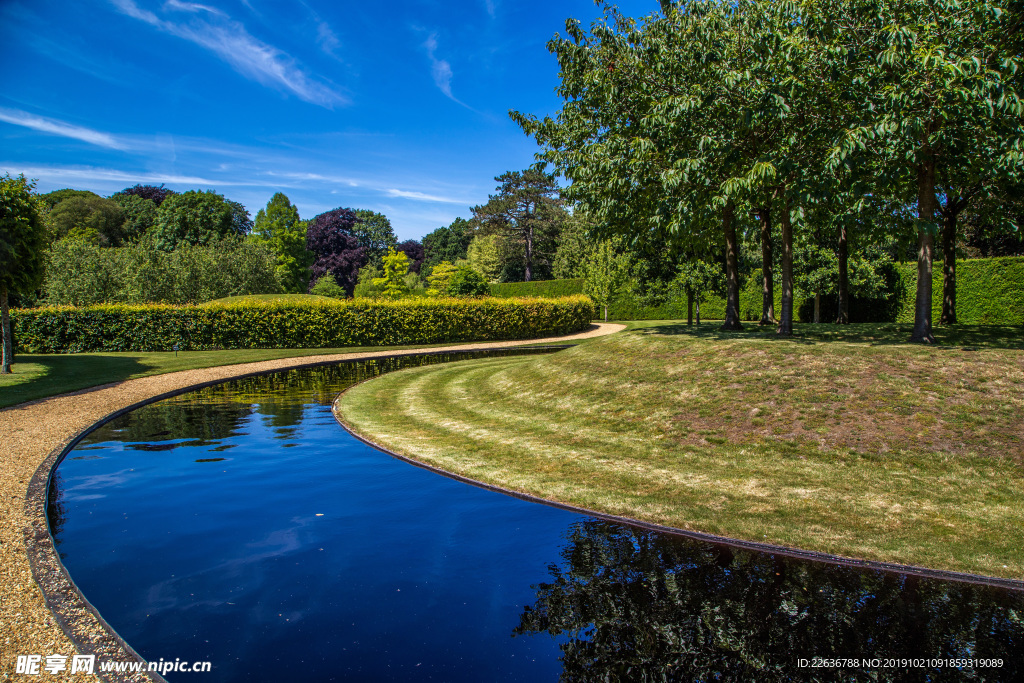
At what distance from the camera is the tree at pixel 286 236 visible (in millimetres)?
75481

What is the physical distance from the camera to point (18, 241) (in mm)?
17469

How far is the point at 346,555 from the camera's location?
593cm

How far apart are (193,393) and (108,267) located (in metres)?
25.5

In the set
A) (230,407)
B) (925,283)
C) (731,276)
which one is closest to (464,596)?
(230,407)

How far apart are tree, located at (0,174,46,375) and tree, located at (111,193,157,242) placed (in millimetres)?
67366

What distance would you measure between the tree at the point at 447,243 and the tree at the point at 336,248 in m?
11.9

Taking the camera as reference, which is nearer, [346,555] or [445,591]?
[445,591]

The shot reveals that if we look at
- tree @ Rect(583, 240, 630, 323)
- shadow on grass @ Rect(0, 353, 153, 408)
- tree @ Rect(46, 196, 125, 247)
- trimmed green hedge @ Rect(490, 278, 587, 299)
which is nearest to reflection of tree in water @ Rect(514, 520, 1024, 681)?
shadow on grass @ Rect(0, 353, 153, 408)

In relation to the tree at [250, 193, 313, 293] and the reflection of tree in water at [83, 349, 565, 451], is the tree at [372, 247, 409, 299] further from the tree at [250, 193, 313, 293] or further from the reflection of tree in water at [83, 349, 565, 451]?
the reflection of tree in water at [83, 349, 565, 451]

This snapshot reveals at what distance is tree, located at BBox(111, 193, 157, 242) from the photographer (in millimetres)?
76938

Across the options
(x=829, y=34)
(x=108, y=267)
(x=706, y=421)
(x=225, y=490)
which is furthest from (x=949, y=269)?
(x=108, y=267)

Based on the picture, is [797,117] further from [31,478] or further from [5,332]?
[5,332]

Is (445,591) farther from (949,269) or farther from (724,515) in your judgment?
(949,269)

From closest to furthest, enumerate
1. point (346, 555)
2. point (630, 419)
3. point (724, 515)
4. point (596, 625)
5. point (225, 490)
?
1. point (596, 625)
2. point (346, 555)
3. point (724, 515)
4. point (225, 490)
5. point (630, 419)
